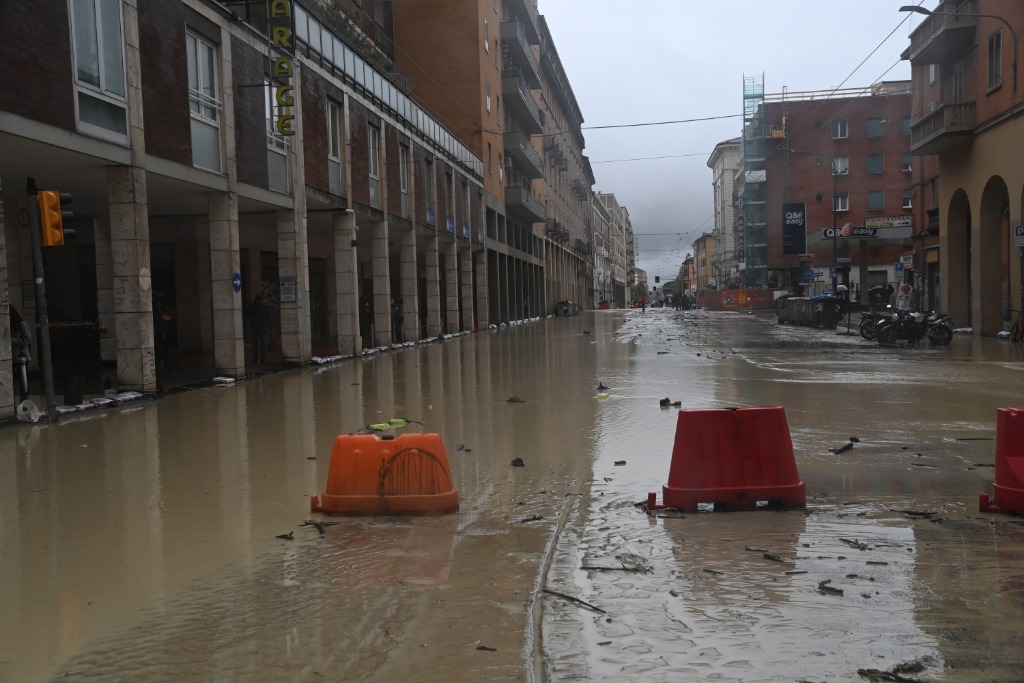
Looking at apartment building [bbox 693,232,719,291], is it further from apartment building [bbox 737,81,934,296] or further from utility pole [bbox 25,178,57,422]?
utility pole [bbox 25,178,57,422]

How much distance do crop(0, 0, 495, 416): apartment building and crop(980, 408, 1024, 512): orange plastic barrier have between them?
1144cm

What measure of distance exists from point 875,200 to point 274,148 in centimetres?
6269

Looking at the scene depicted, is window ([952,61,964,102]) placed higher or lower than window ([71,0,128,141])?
higher

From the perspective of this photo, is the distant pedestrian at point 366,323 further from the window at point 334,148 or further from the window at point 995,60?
the window at point 995,60

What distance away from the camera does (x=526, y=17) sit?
198 feet

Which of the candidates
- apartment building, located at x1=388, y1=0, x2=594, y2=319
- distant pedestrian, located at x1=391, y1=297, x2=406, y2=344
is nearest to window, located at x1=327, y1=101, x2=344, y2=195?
distant pedestrian, located at x1=391, y1=297, x2=406, y2=344

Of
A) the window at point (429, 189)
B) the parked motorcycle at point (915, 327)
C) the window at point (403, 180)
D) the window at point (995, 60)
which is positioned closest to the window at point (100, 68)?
the window at point (403, 180)

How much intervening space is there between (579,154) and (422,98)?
62440 mm

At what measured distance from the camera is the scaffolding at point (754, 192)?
78.7 m

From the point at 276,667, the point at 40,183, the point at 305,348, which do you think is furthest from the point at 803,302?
the point at 276,667

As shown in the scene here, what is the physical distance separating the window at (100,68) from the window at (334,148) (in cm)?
1023

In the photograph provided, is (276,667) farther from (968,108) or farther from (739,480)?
(968,108)

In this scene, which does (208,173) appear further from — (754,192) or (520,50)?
(754,192)

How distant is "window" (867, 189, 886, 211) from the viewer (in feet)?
237
